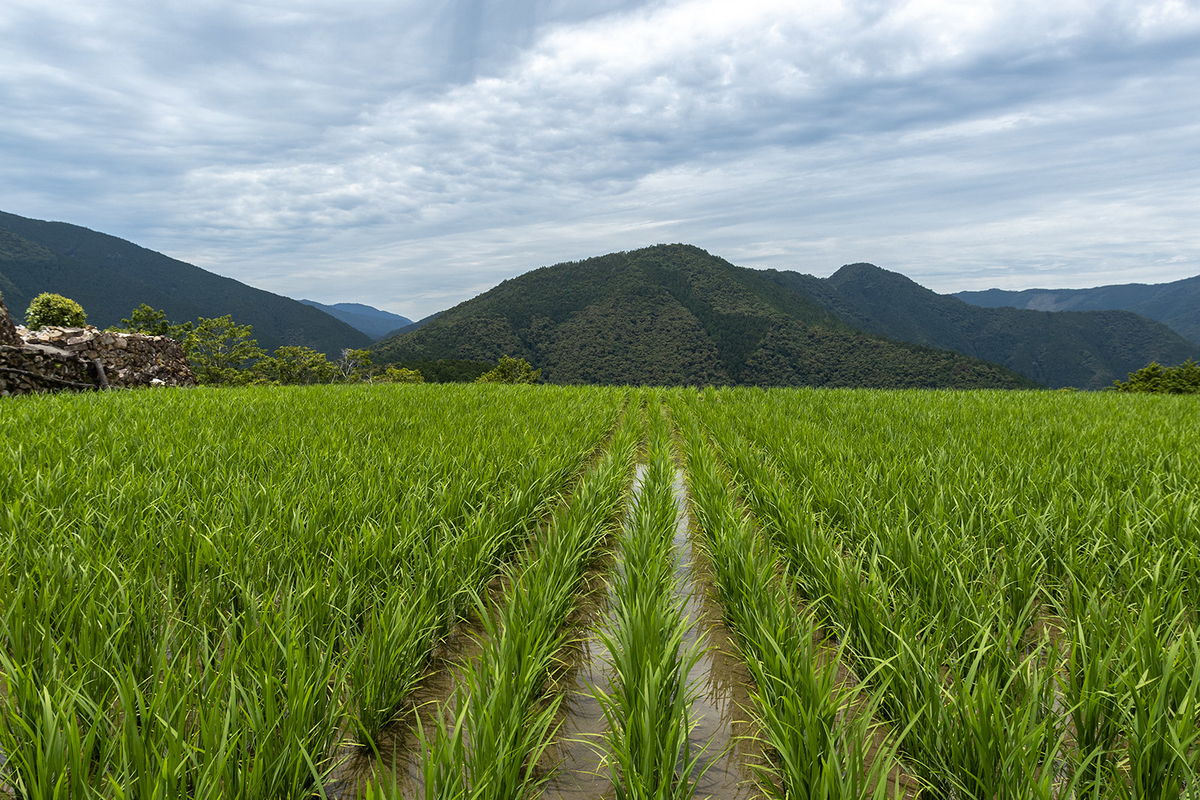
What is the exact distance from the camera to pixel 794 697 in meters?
1.54

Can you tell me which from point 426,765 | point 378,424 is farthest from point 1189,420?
point 378,424

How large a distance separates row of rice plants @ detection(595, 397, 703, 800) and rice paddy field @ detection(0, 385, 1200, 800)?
0.02 m

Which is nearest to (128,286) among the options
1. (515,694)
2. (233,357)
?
(233,357)

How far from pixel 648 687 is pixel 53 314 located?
75.3ft

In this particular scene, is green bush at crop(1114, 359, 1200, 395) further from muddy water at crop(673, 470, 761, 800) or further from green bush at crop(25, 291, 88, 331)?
green bush at crop(25, 291, 88, 331)

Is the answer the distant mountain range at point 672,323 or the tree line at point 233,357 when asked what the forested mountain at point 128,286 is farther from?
the tree line at point 233,357

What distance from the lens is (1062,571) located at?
2.45m

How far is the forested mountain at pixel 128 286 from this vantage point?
122 metres

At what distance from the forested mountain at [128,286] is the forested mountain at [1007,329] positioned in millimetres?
131419

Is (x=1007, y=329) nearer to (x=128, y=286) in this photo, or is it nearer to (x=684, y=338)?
(x=684, y=338)

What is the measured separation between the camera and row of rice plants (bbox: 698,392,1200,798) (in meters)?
1.33

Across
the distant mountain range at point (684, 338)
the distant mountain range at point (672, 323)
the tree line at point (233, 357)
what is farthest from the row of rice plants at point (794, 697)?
the distant mountain range at point (684, 338)

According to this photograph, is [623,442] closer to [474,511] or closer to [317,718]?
[474,511]

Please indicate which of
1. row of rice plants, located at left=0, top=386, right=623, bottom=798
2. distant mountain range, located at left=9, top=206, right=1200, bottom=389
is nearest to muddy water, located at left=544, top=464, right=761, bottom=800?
row of rice plants, located at left=0, top=386, right=623, bottom=798
